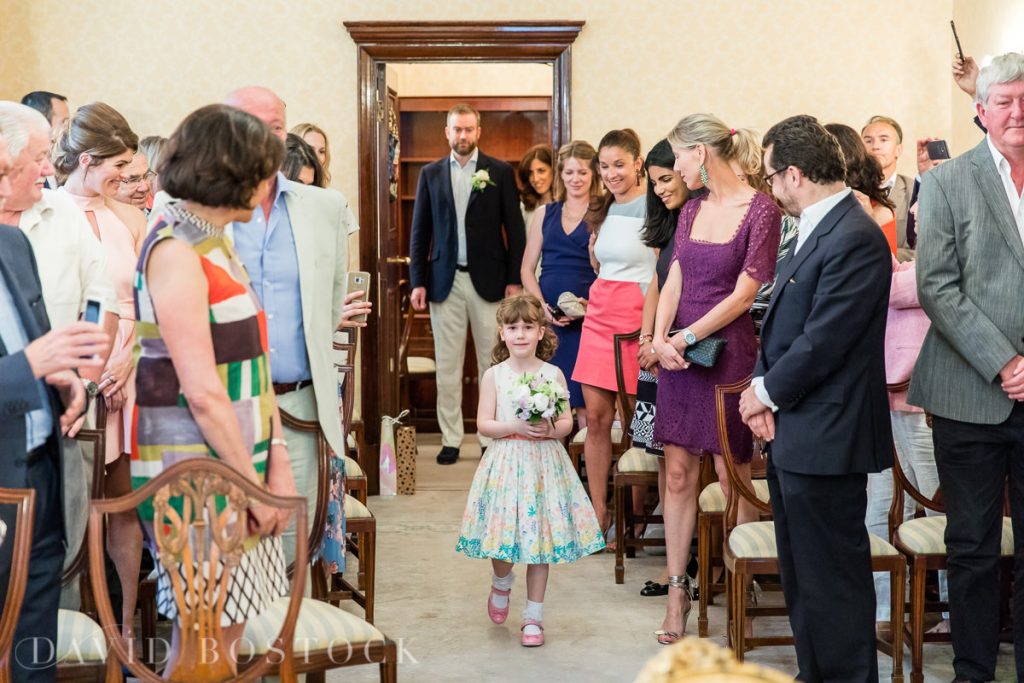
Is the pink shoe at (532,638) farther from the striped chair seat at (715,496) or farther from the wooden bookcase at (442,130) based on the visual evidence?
the wooden bookcase at (442,130)

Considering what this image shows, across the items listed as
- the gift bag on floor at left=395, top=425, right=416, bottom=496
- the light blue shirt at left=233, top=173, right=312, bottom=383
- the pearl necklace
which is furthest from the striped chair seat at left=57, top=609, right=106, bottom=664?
the gift bag on floor at left=395, top=425, right=416, bottom=496

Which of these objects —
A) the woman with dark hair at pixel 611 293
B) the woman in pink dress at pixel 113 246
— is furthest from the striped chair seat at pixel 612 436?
the woman in pink dress at pixel 113 246

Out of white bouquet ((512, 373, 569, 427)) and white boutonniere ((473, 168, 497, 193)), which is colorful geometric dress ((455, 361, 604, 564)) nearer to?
white bouquet ((512, 373, 569, 427))

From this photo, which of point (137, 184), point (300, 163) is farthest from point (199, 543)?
point (137, 184)

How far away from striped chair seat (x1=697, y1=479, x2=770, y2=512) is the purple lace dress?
17 centimetres

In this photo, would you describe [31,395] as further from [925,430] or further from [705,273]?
[925,430]

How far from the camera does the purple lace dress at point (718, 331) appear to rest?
13.7ft

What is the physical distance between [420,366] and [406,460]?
1.81 metres

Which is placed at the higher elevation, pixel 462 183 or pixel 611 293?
pixel 462 183

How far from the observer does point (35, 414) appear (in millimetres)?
2680

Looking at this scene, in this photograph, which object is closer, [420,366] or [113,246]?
[113,246]

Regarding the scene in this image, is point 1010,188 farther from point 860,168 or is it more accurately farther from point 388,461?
point 388,461

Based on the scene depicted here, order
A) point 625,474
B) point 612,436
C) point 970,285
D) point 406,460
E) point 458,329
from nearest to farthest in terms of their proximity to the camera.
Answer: point 970,285 < point 625,474 < point 612,436 < point 406,460 < point 458,329

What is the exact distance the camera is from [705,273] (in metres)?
4.27
